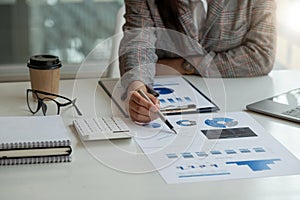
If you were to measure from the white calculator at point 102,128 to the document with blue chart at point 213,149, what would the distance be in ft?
0.11

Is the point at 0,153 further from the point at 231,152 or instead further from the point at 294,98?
the point at 294,98

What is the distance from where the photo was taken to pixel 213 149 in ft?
4.52

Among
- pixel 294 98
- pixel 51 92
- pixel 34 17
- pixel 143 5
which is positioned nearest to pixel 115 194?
pixel 51 92

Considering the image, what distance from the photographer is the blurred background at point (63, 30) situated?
285 centimetres

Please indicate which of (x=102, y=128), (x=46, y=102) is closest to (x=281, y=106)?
(x=102, y=128)

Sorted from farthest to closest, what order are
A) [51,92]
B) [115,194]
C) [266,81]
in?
[266,81] → [51,92] → [115,194]

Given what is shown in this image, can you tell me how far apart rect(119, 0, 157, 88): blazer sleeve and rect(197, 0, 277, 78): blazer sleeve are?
18cm

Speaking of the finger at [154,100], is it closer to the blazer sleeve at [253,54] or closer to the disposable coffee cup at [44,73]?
the disposable coffee cup at [44,73]

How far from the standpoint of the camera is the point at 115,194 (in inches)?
45.9

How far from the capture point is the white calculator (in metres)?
1.41

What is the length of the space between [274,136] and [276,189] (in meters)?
0.28

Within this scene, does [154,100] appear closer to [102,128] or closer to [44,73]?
[102,128]

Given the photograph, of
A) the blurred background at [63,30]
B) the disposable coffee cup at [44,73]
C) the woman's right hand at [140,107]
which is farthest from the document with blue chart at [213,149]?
the blurred background at [63,30]

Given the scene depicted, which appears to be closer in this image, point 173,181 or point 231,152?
point 173,181
